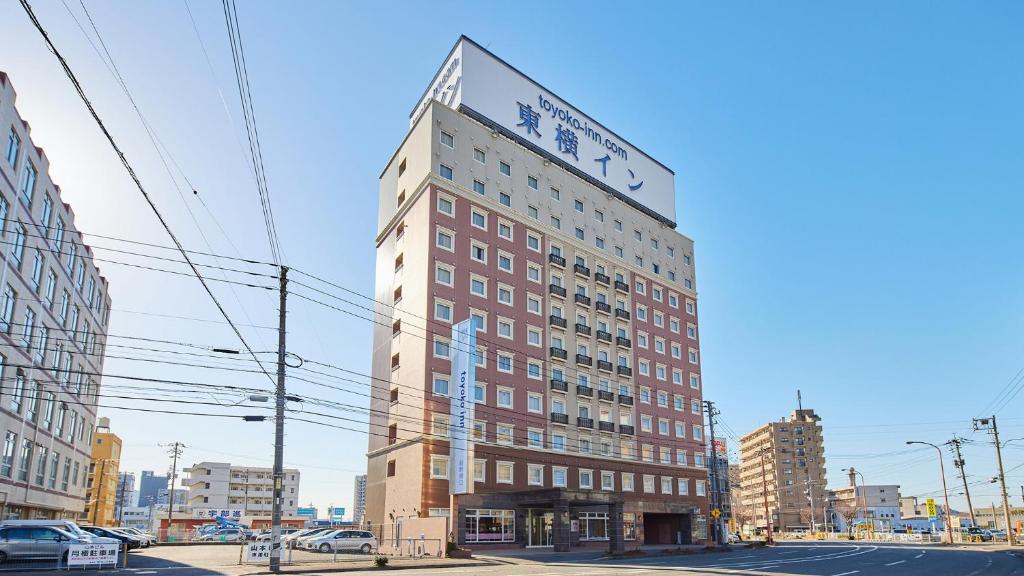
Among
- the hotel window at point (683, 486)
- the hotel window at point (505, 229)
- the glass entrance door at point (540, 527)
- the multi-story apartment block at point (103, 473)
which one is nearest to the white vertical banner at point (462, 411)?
the glass entrance door at point (540, 527)

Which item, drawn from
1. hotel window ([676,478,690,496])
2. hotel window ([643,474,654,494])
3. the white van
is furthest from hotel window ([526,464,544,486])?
the white van

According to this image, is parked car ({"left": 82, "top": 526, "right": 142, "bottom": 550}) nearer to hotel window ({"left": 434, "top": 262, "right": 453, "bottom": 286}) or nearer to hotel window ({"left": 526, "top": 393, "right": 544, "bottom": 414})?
hotel window ({"left": 434, "top": 262, "right": 453, "bottom": 286})

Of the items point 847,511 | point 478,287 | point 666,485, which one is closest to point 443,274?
point 478,287

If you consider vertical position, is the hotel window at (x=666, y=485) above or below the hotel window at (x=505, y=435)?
below

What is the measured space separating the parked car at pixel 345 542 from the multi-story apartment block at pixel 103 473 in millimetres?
78603

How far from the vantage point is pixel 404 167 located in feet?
218

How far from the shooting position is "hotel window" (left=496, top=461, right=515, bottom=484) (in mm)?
56497

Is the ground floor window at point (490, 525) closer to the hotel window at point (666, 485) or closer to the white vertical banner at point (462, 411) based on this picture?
the white vertical banner at point (462, 411)

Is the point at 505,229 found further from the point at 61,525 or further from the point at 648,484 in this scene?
the point at 61,525

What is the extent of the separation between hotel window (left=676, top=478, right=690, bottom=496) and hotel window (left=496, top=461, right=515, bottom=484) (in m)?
24.1

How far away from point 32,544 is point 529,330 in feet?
133

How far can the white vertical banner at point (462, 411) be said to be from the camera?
51.0 meters

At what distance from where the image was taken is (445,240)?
59062mm

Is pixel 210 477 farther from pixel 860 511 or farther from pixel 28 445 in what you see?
pixel 860 511
